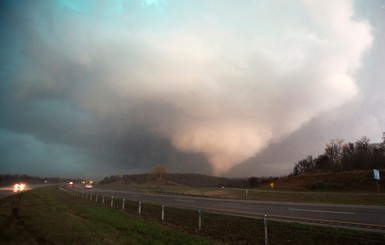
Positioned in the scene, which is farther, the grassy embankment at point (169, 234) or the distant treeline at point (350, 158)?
the distant treeline at point (350, 158)

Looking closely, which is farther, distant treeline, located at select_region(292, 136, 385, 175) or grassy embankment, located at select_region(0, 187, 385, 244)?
distant treeline, located at select_region(292, 136, 385, 175)

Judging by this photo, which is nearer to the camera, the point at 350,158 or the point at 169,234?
the point at 169,234

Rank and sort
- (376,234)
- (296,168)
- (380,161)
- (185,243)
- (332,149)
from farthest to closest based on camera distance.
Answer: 1. (296,168)
2. (332,149)
3. (380,161)
4. (376,234)
5. (185,243)

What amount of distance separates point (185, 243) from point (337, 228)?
795 centimetres

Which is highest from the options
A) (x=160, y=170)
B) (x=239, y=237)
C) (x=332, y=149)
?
(x=332, y=149)

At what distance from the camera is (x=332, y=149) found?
96688 mm

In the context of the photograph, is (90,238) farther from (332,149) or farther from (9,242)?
(332,149)

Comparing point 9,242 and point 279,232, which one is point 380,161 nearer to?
point 279,232

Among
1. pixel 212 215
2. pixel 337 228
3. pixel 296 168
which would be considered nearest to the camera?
pixel 337 228

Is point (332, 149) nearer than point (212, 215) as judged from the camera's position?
No

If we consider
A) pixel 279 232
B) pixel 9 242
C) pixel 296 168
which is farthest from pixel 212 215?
pixel 296 168

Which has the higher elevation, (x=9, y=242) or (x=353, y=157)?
(x=353, y=157)

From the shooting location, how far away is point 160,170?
98.3 m

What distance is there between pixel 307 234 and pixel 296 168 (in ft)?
362
